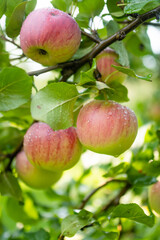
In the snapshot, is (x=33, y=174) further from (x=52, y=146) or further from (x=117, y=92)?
(x=117, y=92)

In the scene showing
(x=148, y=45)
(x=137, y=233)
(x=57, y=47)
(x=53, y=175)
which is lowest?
(x=137, y=233)

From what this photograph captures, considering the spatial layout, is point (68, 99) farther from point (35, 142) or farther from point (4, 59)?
point (4, 59)

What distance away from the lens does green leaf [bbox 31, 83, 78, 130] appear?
0.81m

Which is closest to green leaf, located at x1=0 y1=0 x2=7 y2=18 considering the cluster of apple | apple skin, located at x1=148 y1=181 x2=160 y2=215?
the cluster of apple

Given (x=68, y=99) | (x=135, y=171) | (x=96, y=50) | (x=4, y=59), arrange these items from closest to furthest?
(x=68, y=99) → (x=96, y=50) → (x=4, y=59) → (x=135, y=171)

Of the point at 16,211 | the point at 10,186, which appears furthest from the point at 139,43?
the point at 16,211

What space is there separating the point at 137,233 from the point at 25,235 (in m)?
0.86

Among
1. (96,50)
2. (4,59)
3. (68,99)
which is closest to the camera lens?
(68,99)

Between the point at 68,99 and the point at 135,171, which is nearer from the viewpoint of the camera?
the point at 68,99

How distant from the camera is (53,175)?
1.19 m

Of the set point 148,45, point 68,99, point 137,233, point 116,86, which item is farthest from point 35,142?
point 137,233

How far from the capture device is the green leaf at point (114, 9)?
982 mm

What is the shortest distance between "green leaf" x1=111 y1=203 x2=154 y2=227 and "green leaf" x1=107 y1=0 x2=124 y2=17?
589 millimetres

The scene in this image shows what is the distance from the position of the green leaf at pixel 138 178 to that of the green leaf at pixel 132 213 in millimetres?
206
